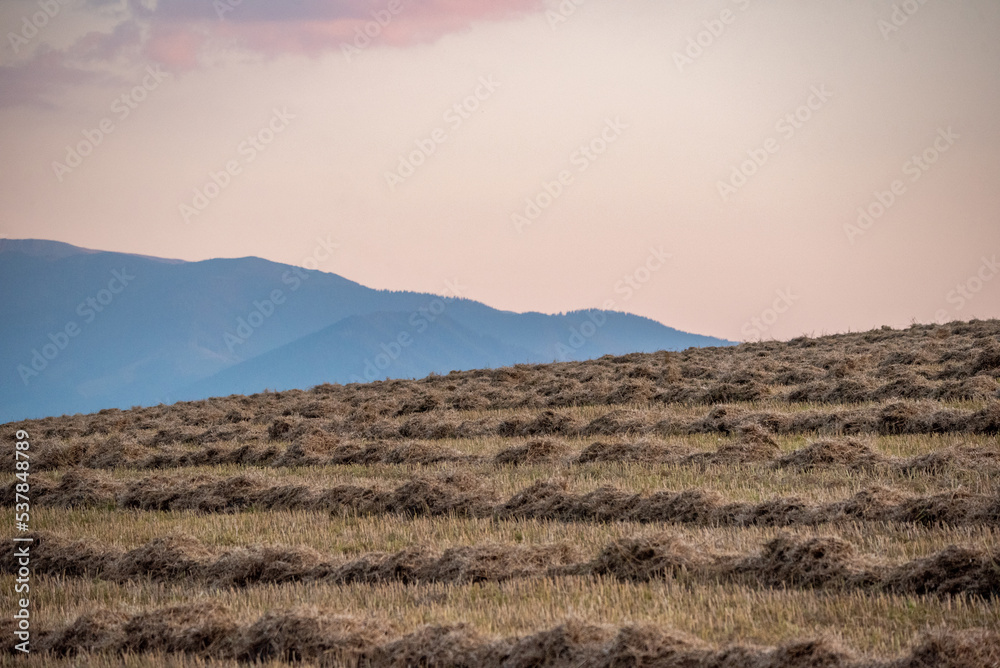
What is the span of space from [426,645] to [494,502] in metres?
5.27

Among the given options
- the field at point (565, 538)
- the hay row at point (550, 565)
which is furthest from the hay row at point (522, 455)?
the hay row at point (550, 565)

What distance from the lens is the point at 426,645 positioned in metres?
6.63

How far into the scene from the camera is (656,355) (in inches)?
1341

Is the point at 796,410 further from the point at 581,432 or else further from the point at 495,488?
the point at 495,488

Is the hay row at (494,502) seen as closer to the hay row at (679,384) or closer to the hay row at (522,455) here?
the hay row at (522,455)

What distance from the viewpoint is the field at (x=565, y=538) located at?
22.1 ft

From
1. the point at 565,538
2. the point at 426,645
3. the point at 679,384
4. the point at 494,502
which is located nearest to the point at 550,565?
the point at 565,538

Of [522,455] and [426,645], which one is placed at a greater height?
[522,455]

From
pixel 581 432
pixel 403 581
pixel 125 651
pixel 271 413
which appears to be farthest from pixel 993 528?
pixel 271 413

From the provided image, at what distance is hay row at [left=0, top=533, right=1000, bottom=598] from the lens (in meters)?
7.41

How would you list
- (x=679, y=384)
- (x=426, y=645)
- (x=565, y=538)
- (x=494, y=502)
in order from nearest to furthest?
(x=426, y=645) → (x=565, y=538) → (x=494, y=502) → (x=679, y=384)

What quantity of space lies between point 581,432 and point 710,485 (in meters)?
5.86

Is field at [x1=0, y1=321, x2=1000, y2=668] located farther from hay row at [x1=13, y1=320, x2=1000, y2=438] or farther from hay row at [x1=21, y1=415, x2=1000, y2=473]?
hay row at [x1=13, y1=320, x2=1000, y2=438]

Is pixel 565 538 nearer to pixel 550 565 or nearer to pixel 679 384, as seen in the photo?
pixel 550 565
